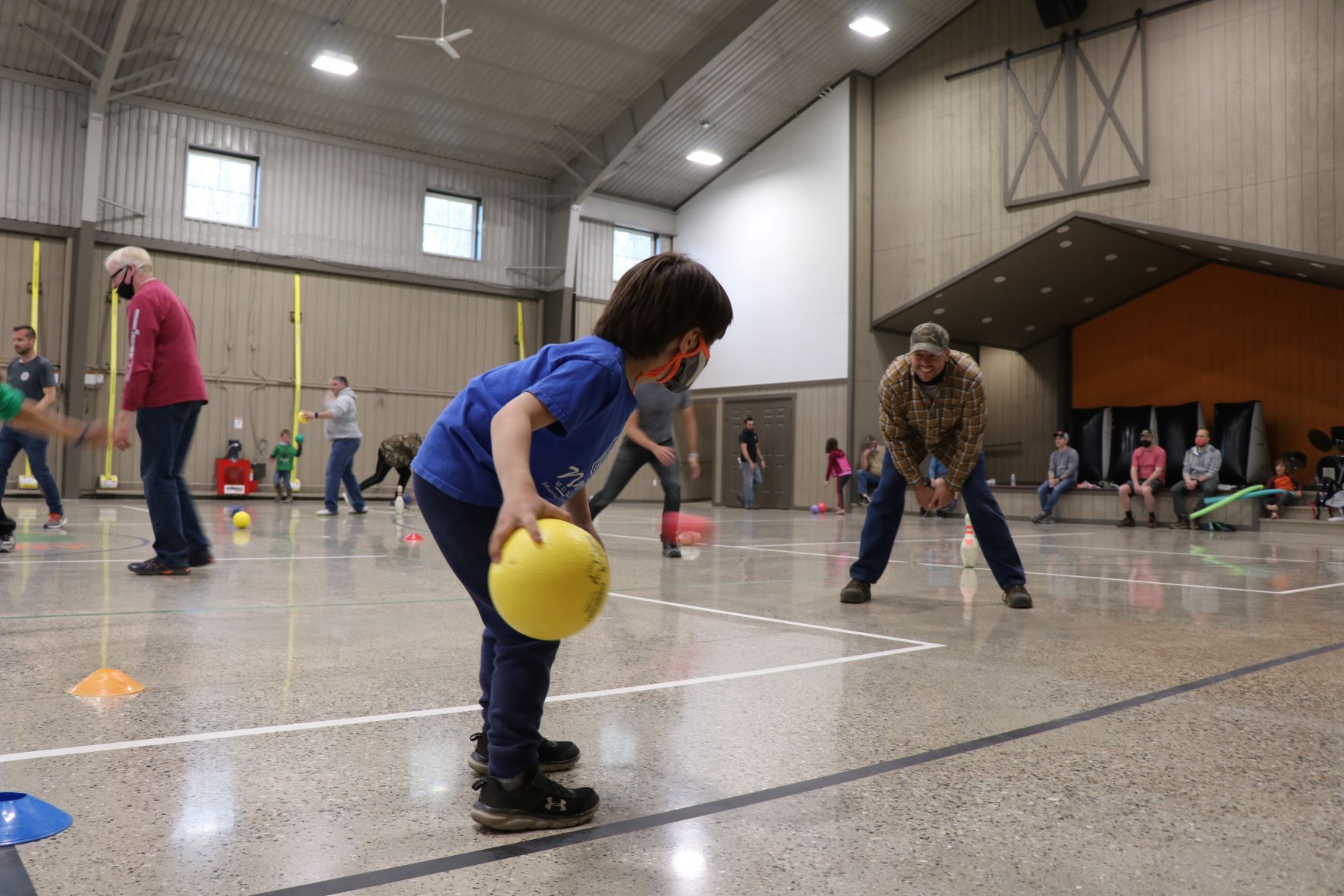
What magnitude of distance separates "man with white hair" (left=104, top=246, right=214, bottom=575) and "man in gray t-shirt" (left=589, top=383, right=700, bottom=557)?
2.81m

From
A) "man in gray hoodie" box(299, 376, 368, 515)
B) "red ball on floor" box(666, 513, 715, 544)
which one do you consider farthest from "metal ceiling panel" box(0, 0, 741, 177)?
"red ball on floor" box(666, 513, 715, 544)

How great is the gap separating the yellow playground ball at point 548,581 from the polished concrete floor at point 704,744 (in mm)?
418

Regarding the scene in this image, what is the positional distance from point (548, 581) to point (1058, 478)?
16.0 m

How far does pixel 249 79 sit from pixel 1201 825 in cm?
1888

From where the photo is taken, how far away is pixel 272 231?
1836cm

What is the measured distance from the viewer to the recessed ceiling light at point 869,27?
1650cm

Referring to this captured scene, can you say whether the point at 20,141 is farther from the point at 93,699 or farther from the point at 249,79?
the point at 93,699

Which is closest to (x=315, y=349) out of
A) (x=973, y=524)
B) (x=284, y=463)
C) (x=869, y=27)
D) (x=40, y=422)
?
(x=284, y=463)

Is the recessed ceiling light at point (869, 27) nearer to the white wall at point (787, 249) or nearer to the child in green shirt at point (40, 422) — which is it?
the white wall at point (787, 249)

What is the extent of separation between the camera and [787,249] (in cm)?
2022

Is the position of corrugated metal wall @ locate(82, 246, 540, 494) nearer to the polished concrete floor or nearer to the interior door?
the interior door

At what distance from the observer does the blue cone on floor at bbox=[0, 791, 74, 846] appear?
1662 mm

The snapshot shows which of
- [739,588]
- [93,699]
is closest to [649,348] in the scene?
[93,699]

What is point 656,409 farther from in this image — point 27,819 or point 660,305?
point 27,819
